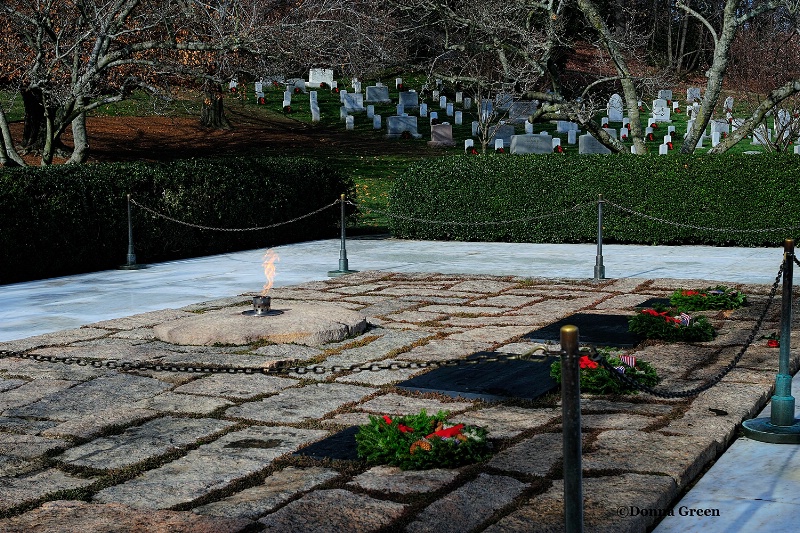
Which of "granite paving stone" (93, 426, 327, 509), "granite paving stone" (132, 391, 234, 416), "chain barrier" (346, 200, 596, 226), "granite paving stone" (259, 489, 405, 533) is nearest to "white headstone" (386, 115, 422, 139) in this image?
"chain barrier" (346, 200, 596, 226)

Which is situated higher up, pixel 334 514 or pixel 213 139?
pixel 213 139

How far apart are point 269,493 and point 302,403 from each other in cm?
172

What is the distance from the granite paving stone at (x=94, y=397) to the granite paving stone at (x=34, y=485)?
3.65ft

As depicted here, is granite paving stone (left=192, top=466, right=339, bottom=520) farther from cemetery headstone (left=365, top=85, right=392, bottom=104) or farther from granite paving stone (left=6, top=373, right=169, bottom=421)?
cemetery headstone (left=365, top=85, right=392, bottom=104)

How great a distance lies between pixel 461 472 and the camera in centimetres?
465

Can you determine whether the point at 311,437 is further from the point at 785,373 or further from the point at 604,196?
the point at 604,196

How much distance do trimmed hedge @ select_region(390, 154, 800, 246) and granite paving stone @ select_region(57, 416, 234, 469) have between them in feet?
36.9

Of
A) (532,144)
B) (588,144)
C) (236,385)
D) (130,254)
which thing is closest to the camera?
(236,385)

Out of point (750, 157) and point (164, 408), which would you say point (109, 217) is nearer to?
point (164, 408)

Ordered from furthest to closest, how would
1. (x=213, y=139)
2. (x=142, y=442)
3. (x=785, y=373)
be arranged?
(x=213, y=139) → (x=785, y=373) → (x=142, y=442)

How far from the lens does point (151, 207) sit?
1440 cm

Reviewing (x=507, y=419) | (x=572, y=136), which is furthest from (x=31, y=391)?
(x=572, y=136)

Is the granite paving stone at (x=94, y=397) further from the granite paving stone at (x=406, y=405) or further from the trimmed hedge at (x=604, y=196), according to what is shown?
the trimmed hedge at (x=604, y=196)

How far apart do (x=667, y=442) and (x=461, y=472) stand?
1.19 metres
